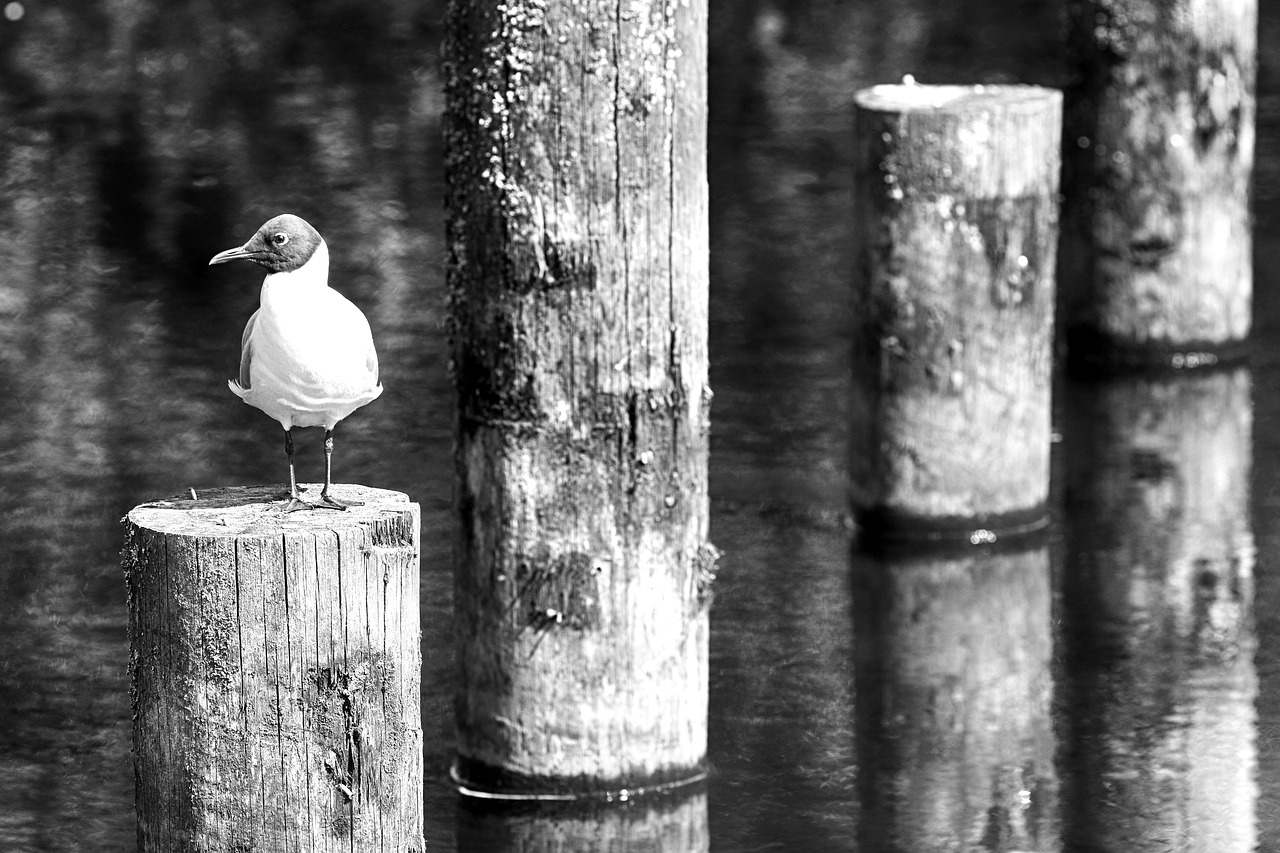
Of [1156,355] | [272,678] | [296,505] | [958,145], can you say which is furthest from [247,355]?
[1156,355]

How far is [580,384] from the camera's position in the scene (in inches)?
230

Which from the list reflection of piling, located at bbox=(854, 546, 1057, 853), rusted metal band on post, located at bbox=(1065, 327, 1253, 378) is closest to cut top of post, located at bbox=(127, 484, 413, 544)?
reflection of piling, located at bbox=(854, 546, 1057, 853)

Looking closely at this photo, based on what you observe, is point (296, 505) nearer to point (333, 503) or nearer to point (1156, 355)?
point (333, 503)

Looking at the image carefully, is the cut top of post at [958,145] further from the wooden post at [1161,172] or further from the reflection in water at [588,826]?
the reflection in water at [588,826]

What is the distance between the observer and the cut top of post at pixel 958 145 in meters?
7.88

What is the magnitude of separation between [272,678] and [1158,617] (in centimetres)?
388

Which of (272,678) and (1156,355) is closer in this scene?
(272,678)

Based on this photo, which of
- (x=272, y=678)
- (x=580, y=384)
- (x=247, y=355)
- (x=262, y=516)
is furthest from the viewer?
(x=580, y=384)

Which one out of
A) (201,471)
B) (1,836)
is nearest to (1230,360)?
(201,471)

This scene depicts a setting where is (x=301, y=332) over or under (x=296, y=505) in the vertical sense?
over

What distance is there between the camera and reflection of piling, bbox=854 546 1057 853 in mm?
6086

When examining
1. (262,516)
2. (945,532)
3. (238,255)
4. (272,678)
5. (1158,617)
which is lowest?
(1158,617)

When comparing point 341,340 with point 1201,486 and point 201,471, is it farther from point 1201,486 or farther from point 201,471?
point 1201,486

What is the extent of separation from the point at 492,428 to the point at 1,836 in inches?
62.3
